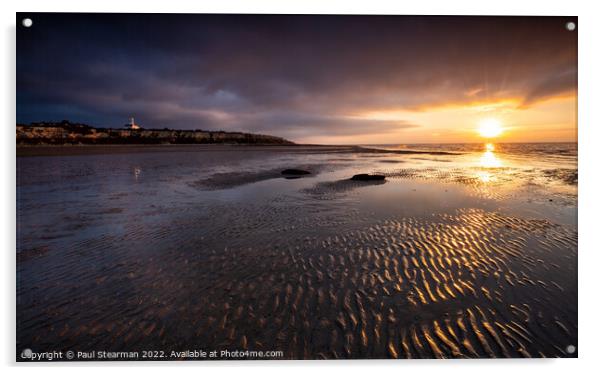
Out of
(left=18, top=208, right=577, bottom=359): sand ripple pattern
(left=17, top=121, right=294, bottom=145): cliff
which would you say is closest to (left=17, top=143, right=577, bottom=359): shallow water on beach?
(left=18, top=208, right=577, bottom=359): sand ripple pattern

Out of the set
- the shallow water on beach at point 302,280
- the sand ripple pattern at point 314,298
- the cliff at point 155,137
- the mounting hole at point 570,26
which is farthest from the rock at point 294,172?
the cliff at point 155,137

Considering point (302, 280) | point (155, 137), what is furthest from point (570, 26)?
point (155, 137)

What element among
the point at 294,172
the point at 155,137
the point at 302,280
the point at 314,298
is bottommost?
the point at 314,298

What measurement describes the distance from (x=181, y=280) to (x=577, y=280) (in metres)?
7.50

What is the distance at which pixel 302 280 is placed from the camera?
4562 millimetres

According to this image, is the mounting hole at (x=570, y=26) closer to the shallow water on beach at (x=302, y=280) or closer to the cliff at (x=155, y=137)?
the shallow water on beach at (x=302, y=280)

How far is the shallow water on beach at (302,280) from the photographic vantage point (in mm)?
3641

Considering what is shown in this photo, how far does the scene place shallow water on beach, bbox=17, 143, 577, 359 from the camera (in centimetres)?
364

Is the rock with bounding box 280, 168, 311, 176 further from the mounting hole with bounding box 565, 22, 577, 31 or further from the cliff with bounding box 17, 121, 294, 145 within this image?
the cliff with bounding box 17, 121, 294, 145

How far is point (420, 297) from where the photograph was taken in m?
4.12

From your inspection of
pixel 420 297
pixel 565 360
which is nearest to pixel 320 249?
pixel 420 297

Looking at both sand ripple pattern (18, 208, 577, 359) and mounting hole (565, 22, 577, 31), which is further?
mounting hole (565, 22, 577, 31)

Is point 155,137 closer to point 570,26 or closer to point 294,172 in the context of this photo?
point 294,172

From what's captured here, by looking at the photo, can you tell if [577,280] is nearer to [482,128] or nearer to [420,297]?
[420,297]
